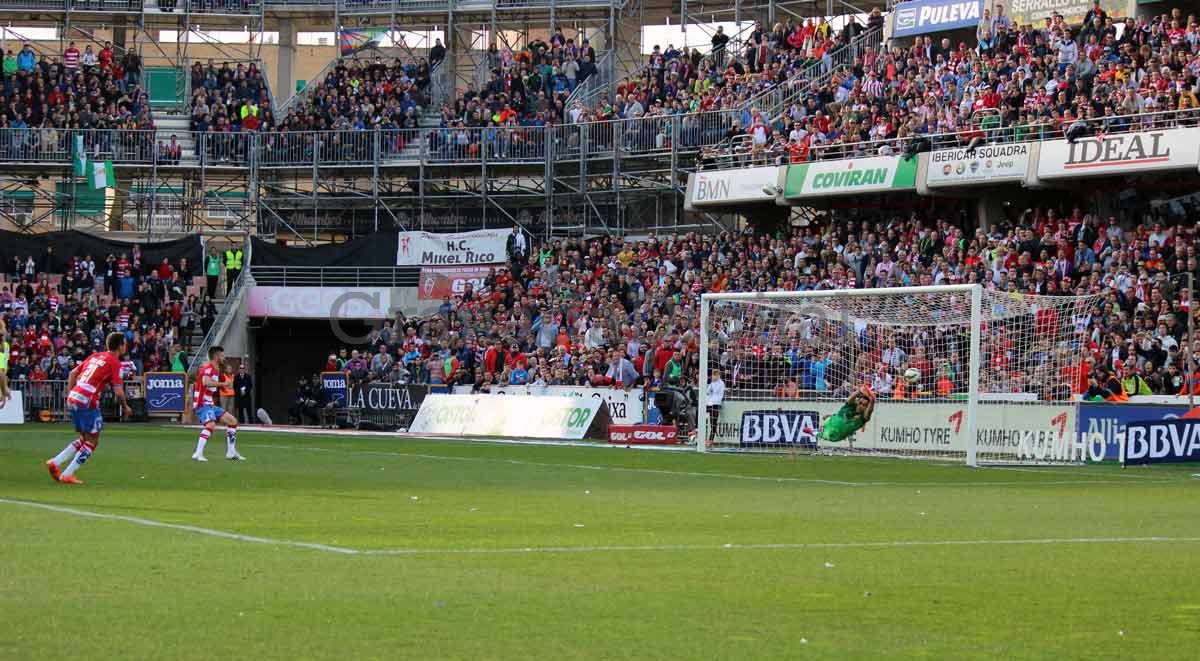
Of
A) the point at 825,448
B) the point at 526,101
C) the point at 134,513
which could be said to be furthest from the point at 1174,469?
the point at 526,101

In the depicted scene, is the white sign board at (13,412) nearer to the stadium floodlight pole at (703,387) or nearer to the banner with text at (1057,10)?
the stadium floodlight pole at (703,387)

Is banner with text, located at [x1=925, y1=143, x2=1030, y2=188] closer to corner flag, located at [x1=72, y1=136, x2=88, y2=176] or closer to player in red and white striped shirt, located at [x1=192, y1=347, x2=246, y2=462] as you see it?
player in red and white striped shirt, located at [x1=192, y1=347, x2=246, y2=462]

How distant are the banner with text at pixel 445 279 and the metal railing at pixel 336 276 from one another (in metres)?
0.51

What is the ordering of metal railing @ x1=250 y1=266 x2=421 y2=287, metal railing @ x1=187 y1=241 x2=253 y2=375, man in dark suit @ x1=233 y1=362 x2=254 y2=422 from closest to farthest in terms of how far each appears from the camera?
man in dark suit @ x1=233 y1=362 x2=254 y2=422 → metal railing @ x1=187 y1=241 x2=253 y2=375 → metal railing @ x1=250 y1=266 x2=421 y2=287

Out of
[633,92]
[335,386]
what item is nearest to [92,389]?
[335,386]

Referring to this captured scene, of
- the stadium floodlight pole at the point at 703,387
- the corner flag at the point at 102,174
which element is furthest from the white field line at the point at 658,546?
the corner flag at the point at 102,174

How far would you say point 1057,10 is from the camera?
43.6 m

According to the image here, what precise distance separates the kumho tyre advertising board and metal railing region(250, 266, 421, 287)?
74.6ft

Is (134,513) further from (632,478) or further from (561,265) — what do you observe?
(561,265)

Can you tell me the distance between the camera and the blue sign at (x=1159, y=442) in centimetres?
2653

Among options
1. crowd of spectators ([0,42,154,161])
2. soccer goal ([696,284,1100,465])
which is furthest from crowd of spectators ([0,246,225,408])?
soccer goal ([696,284,1100,465])

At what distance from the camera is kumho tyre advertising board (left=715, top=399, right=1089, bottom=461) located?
2792 cm

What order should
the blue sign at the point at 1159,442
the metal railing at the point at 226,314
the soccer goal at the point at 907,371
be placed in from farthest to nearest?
the metal railing at the point at 226,314, the soccer goal at the point at 907,371, the blue sign at the point at 1159,442

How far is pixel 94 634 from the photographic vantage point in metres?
8.26
